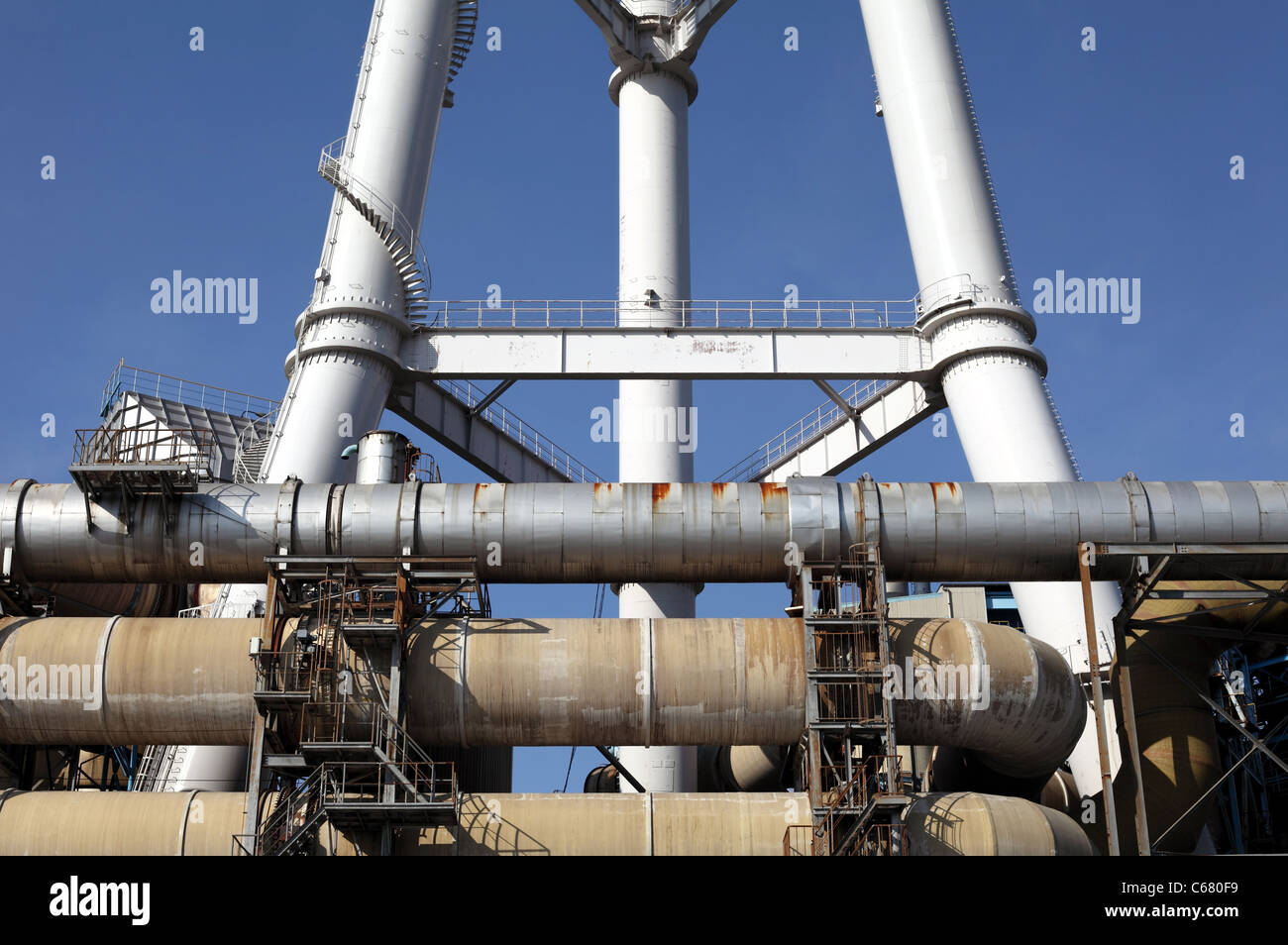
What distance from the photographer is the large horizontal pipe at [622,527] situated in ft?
69.8

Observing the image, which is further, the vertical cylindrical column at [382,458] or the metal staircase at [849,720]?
the vertical cylindrical column at [382,458]

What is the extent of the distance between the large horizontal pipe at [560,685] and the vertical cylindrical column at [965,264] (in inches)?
200

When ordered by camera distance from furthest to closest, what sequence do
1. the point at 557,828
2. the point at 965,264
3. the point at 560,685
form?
the point at 965,264 < the point at 560,685 < the point at 557,828

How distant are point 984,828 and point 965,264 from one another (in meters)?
14.4

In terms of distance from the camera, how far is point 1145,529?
2139 cm

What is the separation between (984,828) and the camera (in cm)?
1875

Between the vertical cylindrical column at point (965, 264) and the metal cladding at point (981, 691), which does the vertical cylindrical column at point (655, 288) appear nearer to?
the vertical cylindrical column at point (965, 264)

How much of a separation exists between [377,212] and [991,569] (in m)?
16.3

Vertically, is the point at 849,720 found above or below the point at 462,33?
below

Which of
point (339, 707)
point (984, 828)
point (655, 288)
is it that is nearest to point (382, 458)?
point (339, 707)

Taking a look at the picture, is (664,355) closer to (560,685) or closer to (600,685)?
(600,685)

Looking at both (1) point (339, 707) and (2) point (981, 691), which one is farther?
(2) point (981, 691)

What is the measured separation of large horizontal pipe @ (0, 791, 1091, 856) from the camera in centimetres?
1884

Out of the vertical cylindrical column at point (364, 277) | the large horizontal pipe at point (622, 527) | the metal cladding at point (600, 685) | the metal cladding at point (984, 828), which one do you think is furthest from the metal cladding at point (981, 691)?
the vertical cylindrical column at point (364, 277)
